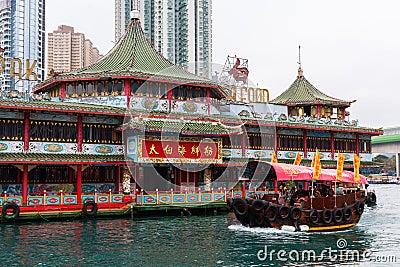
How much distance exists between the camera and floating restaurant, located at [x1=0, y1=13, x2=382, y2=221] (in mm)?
28359

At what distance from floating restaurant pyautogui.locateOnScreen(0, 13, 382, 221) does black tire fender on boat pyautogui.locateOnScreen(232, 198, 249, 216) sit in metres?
5.81

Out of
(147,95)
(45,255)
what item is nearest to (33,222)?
(45,255)

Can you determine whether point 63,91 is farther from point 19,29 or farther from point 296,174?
point 19,29

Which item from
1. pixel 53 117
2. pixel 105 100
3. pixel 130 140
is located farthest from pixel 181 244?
pixel 105 100

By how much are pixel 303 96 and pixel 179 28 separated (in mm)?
45371

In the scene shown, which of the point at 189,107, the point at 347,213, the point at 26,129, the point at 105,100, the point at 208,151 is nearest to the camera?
the point at 347,213

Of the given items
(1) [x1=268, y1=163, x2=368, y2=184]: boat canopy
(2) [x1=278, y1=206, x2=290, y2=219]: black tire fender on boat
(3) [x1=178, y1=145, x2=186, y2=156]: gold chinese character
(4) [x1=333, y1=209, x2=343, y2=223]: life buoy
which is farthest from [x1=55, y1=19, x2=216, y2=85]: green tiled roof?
(4) [x1=333, y1=209, x2=343, y2=223]: life buoy

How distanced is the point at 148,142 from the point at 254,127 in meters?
9.56

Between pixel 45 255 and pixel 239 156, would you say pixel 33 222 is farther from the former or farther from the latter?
pixel 239 156

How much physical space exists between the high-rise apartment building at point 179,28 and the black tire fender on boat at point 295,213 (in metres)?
62.9

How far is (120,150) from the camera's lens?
31750mm

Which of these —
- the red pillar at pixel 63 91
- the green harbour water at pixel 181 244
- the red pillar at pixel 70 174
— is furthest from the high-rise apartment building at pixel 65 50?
the green harbour water at pixel 181 244

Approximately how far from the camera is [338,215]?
25703 mm

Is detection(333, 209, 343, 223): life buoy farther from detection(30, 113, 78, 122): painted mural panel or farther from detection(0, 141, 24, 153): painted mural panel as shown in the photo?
detection(0, 141, 24, 153): painted mural panel
